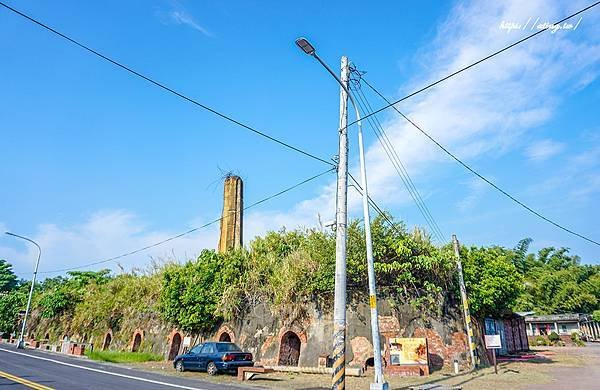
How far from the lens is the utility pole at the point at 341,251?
9.22 meters

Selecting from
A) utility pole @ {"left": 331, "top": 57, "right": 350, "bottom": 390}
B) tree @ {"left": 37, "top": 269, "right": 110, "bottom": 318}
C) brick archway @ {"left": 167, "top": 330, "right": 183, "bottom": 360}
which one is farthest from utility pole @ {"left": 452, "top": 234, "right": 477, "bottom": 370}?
tree @ {"left": 37, "top": 269, "right": 110, "bottom": 318}

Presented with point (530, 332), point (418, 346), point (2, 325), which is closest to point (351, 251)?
point (418, 346)

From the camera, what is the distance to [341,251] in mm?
9930

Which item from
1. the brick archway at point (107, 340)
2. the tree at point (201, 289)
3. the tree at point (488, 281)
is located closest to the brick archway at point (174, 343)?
the tree at point (201, 289)

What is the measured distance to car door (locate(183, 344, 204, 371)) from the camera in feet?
58.4

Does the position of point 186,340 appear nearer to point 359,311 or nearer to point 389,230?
point 359,311

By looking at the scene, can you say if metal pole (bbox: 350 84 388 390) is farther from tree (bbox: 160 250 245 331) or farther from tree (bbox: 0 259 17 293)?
tree (bbox: 0 259 17 293)

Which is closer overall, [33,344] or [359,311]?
[359,311]

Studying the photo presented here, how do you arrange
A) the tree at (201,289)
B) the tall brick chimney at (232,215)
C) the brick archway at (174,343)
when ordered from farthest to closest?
1. the tall brick chimney at (232,215)
2. the brick archway at (174,343)
3. the tree at (201,289)

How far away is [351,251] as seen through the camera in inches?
778

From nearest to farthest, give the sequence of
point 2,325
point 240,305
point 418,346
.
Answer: point 418,346 → point 240,305 → point 2,325

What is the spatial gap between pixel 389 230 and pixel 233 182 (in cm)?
1550

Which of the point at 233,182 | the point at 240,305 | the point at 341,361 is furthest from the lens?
the point at 233,182

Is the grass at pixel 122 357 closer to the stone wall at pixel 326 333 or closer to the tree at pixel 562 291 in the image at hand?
the stone wall at pixel 326 333
